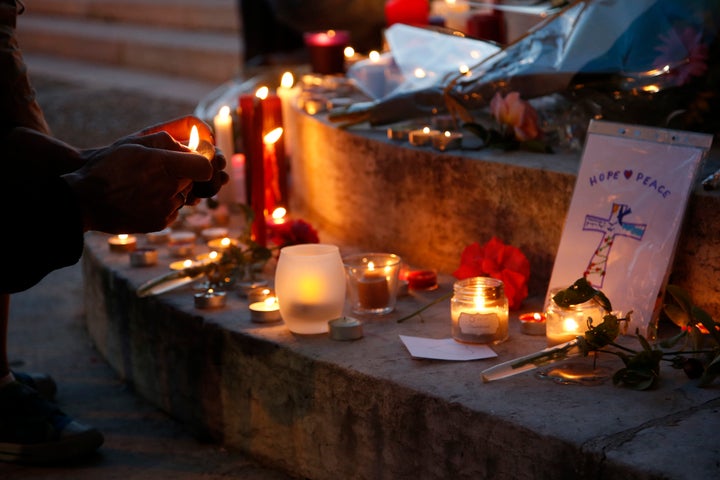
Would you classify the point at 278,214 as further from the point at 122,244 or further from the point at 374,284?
the point at 374,284

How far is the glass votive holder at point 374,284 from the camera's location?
110 inches

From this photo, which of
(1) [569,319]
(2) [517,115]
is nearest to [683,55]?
(2) [517,115]

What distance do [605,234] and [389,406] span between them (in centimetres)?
74

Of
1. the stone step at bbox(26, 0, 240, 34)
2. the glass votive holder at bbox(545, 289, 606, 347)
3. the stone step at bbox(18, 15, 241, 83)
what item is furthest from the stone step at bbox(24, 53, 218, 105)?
the glass votive holder at bbox(545, 289, 606, 347)

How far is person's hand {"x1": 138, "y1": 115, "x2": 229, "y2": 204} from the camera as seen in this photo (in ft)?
7.55

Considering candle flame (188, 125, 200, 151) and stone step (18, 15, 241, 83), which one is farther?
stone step (18, 15, 241, 83)

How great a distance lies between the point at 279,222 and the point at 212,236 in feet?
0.83

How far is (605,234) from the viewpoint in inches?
104

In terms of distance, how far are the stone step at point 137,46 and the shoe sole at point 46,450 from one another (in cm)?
546

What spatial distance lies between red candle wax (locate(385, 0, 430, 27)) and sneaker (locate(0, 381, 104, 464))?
2523mm

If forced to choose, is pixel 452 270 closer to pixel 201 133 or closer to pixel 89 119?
pixel 201 133

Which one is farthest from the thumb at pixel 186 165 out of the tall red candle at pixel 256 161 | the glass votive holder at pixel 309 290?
the tall red candle at pixel 256 161

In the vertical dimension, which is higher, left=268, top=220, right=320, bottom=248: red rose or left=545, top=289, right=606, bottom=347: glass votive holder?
left=268, top=220, right=320, bottom=248: red rose

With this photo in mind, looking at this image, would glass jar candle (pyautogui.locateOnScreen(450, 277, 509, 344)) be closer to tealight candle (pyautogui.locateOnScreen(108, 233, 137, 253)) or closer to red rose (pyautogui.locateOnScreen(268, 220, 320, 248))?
red rose (pyautogui.locateOnScreen(268, 220, 320, 248))
